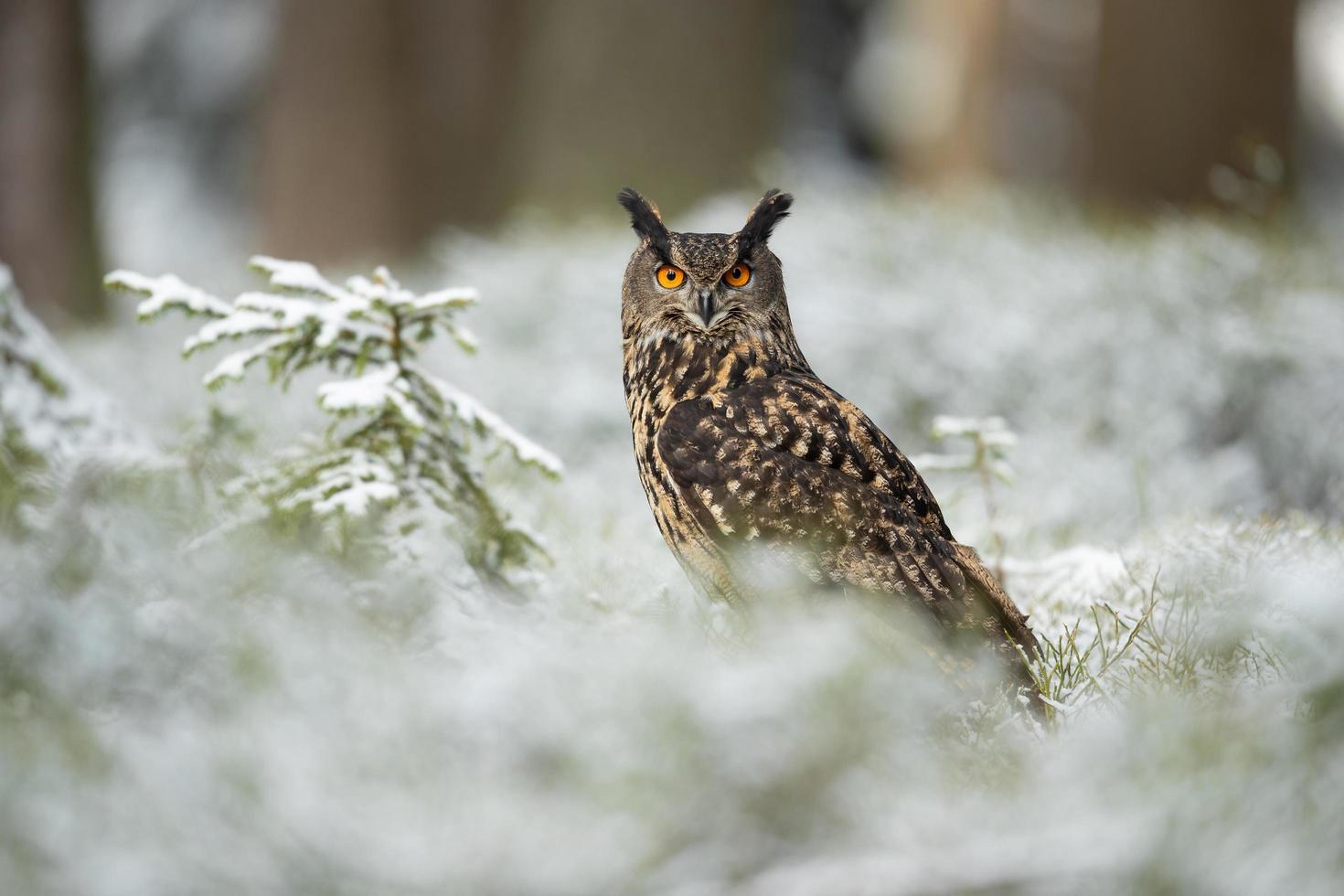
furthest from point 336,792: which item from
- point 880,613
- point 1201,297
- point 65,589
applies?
point 1201,297

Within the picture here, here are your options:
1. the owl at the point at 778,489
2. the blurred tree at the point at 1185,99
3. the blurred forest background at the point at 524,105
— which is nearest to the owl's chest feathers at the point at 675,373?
the owl at the point at 778,489

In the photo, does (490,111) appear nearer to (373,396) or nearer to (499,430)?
(499,430)

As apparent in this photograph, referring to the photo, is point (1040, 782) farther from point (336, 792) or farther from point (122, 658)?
point (122, 658)

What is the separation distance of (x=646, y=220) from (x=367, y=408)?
36.9 inches

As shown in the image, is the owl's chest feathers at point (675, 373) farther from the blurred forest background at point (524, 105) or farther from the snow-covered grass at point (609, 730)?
the blurred forest background at point (524, 105)

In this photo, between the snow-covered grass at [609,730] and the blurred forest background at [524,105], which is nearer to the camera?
the snow-covered grass at [609,730]

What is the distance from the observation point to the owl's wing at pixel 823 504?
8.27 ft

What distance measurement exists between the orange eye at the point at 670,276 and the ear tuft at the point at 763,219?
171 millimetres

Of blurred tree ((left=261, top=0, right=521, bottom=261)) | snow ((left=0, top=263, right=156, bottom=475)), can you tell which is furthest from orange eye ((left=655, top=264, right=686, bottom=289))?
blurred tree ((left=261, top=0, right=521, bottom=261))

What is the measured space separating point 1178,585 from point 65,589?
2.19 metres

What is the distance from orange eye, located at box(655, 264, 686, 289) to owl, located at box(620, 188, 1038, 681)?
18 mm

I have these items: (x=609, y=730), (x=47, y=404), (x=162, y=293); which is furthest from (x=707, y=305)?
(x=47, y=404)

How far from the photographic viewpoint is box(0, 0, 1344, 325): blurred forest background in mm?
8734

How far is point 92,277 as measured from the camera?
373 inches
